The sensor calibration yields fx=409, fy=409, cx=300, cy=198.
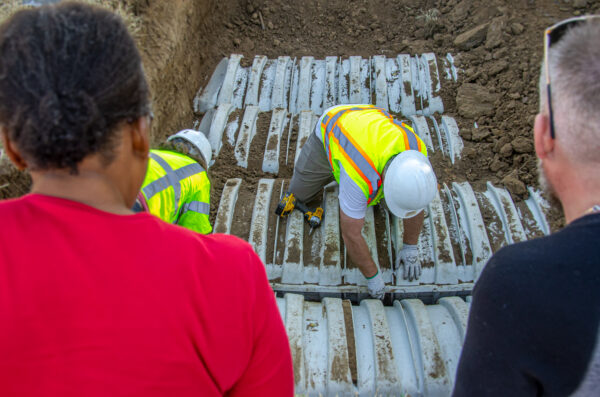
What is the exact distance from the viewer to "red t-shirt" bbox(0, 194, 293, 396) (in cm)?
83

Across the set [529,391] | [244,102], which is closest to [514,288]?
[529,391]

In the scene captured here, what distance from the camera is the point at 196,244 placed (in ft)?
3.38

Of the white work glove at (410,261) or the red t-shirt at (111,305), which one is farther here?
the white work glove at (410,261)

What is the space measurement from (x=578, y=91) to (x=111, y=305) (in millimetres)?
1262

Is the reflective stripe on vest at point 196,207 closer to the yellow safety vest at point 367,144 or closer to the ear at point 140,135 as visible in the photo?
the yellow safety vest at point 367,144

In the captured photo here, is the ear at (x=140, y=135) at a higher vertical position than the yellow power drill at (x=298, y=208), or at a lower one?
lower

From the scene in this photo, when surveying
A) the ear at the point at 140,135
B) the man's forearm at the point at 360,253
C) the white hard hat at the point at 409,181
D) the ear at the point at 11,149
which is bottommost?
the ear at the point at 11,149

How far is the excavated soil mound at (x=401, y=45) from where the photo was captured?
3.91 m

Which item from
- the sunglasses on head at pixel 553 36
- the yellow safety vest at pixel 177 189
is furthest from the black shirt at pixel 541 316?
the yellow safety vest at pixel 177 189

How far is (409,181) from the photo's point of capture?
2.51 meters

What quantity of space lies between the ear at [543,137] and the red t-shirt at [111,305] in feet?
3.06

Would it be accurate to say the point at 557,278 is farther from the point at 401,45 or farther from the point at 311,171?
the point at 401,45

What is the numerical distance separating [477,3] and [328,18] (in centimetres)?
198

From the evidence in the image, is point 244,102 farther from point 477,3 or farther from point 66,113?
point 66,113
